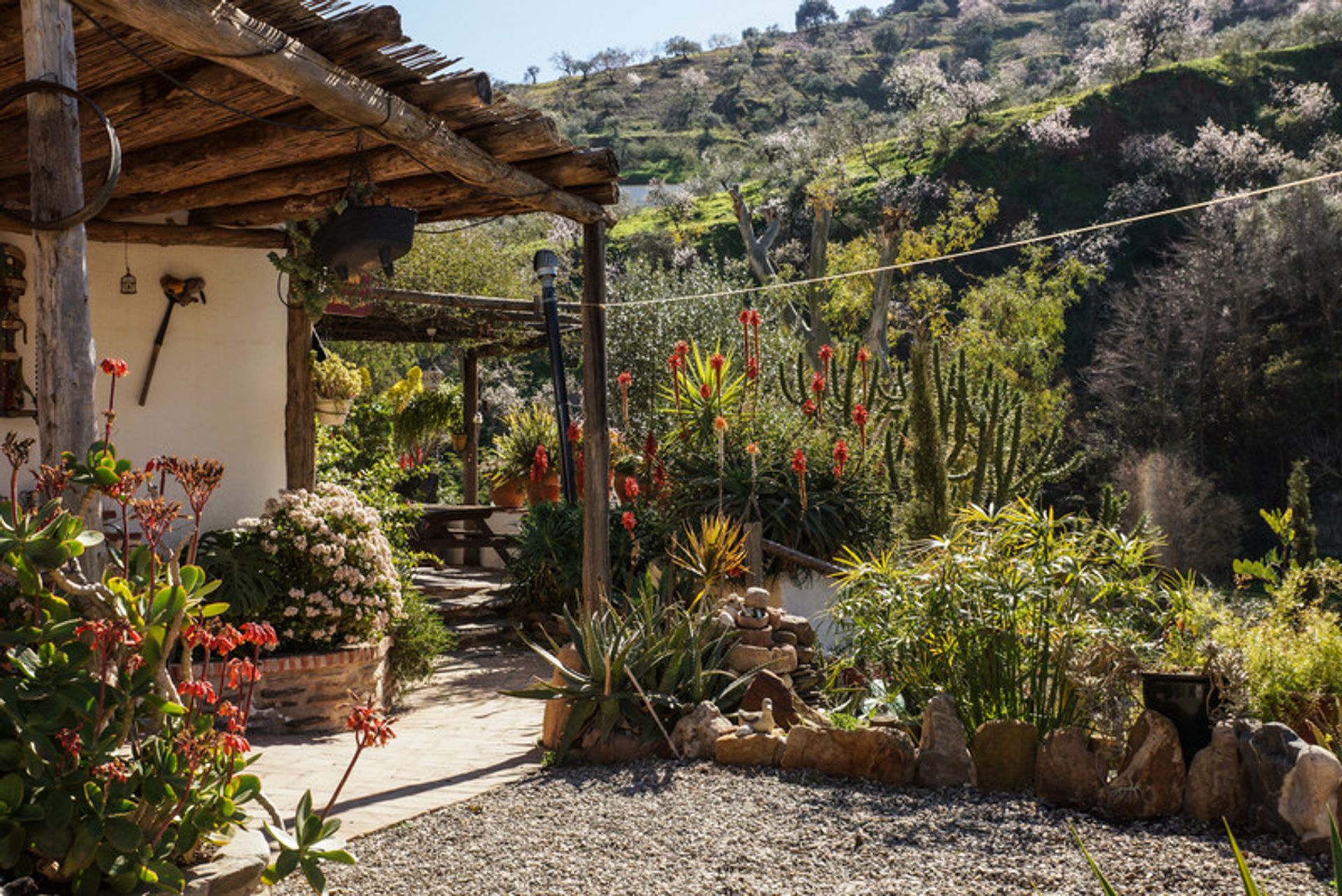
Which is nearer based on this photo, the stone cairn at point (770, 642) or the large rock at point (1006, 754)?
the large rock at point (1006, 754)

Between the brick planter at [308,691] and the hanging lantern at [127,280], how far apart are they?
7.35 ft

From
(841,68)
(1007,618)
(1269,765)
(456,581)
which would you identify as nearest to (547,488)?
(456,581)

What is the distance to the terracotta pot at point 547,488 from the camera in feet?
39.6

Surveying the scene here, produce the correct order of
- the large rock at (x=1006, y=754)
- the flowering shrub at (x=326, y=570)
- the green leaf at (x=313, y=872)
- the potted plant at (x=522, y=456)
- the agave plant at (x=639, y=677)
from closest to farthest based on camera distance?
1. the green leaf at (x=313, y=872)
2. the large rock at (x=1006, y=754)
3. the agave plant at (x=639, y=677)
4. the flowering shrub at (x=326, y=570)
5. the potted plant at (x=522, y=456)

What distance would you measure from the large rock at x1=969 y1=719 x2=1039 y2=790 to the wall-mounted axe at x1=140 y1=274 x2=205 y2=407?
483cm

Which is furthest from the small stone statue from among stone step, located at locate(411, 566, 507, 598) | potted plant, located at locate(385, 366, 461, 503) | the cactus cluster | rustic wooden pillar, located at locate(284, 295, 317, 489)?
potted plant, located at locate(385, 366, 461, 503)

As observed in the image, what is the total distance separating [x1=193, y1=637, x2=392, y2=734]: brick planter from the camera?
578 centimetres

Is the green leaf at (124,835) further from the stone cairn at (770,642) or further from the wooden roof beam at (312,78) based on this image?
the stone cairn at (770,642)

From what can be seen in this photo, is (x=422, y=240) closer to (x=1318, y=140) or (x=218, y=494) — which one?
(x=218, y=494)

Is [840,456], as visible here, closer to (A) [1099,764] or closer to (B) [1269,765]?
(A) [1099,764]

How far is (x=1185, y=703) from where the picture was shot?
13.0 ft

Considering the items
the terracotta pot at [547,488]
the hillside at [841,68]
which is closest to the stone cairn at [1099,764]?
the terracotta pot at [547,488]

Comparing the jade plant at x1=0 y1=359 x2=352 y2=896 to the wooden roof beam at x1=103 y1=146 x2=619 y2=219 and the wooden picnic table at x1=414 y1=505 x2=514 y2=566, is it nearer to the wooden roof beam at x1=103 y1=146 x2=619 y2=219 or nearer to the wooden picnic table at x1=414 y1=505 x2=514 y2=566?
the wooden roof beam at x1=103 y1=146 x2=619 y2=219

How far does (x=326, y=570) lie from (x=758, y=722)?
7.91ft
